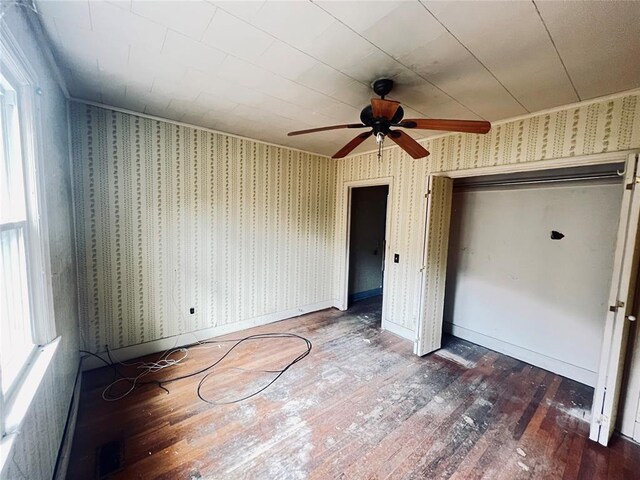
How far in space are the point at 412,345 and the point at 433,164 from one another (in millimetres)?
2214

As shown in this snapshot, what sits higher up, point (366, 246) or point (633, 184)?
point (633, 184)

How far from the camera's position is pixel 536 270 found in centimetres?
290

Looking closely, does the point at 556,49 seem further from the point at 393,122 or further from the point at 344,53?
the point at 344,53

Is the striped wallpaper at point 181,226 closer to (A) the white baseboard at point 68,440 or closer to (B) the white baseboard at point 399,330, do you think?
(A) the white baseboard at point 68,440

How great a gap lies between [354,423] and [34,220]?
7.94ft

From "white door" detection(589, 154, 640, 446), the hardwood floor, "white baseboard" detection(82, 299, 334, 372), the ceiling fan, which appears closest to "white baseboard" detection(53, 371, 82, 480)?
the hardwood floor

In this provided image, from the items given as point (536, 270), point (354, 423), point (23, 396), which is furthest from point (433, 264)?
point (23, 396)

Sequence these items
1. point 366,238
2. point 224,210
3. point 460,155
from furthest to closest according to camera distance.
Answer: point 366,238
point 224,210
point 460,155

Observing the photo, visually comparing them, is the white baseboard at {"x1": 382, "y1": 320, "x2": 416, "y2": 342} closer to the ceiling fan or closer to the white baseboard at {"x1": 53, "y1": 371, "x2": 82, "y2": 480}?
the ceiling fan

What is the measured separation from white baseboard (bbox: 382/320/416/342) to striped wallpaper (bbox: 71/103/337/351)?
1.30m

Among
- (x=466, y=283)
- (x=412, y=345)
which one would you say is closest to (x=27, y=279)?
(x=412, y=345)

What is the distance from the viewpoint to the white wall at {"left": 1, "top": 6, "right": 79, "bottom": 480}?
112 centimetres

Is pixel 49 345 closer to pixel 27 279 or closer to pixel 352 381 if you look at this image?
pixel 27 279

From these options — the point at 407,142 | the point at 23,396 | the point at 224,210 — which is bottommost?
the point at 23,396
